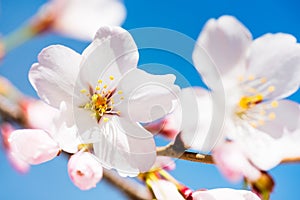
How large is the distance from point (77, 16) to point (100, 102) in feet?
2.25

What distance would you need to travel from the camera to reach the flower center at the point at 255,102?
2.09 feet

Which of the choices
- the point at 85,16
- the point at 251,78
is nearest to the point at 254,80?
the point at 251,78

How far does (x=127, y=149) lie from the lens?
493 mm

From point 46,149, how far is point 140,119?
101mm

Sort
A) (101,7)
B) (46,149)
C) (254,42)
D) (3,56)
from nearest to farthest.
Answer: (46,149), (254,42), (3,56), (101,7)

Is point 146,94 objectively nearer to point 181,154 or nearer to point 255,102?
point 181,154

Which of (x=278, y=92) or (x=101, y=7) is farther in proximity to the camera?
(x=101, y=7)

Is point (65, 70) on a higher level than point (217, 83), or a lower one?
lower

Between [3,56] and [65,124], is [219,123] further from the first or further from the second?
[3,56]

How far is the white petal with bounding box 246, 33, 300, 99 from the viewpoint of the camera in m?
0.60

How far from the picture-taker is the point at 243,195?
509mm

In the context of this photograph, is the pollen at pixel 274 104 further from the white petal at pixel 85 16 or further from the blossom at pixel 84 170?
the white petal at pixel 85 16

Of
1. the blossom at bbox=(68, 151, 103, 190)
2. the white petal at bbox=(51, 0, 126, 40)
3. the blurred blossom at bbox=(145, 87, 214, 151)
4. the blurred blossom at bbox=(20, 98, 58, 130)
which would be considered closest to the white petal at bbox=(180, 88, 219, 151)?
the blurred blossom at bbox=(145, 87, 214, 151)

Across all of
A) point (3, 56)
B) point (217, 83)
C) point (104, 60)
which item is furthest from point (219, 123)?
point (3, 56)
